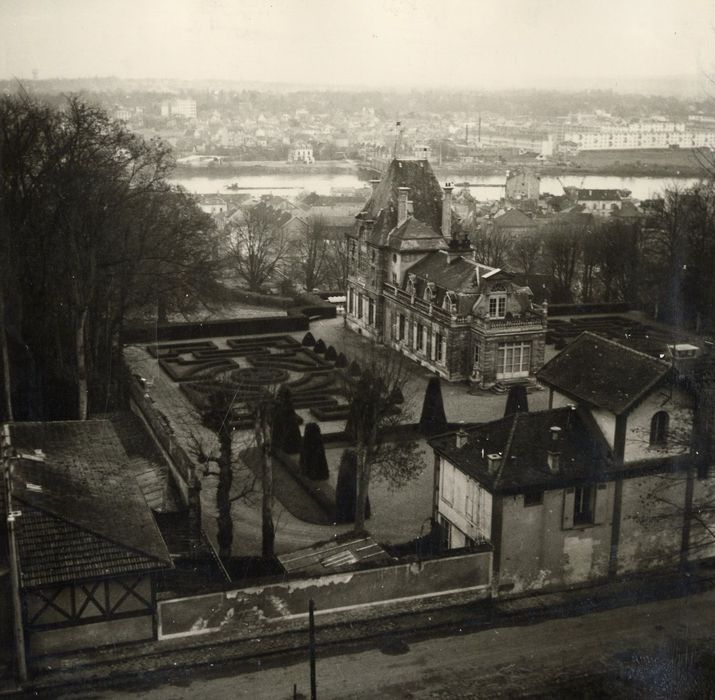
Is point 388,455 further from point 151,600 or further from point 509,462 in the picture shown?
point 151,600

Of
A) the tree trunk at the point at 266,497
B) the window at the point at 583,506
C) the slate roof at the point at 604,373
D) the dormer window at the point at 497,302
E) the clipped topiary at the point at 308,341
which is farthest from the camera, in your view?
the clipped topiary at the point at 308,341

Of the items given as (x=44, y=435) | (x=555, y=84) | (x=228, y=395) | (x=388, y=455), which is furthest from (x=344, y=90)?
(x=44, y=435)

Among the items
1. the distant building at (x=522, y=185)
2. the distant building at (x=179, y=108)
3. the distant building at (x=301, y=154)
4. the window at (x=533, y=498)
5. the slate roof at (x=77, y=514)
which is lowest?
the window at (x=533, y=498)

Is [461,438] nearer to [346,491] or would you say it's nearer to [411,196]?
[346,491]

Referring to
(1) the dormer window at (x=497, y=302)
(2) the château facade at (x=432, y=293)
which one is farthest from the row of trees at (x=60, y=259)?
(1) the dormer window at (x=497, y=302)

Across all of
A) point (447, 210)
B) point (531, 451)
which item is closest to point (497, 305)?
point (447, 210)

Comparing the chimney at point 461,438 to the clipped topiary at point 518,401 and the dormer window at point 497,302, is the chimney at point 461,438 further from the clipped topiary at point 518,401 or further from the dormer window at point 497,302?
the dormer window at point 497,302
